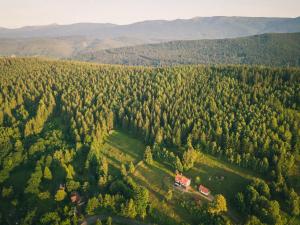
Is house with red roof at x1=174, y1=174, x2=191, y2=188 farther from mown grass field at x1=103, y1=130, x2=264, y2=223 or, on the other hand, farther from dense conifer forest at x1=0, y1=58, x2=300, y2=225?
dense conifer forest at x1=0, y1=58, x2=300, y2=225

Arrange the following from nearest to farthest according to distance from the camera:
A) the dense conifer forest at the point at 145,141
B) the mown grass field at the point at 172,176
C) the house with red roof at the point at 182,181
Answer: the dense conifer forest at the point at 145,141 → the mown grass field at the point at 172,176 → the house with red roof at the point at 182,181

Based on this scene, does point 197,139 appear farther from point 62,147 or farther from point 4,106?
point 4,106

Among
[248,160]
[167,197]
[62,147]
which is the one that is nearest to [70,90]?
[62,147]

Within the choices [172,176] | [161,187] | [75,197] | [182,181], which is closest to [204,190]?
[182,181]

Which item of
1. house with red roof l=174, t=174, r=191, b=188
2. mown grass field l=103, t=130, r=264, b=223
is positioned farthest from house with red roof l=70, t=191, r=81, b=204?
house with red roof l=174, t=174, r=191, b=188

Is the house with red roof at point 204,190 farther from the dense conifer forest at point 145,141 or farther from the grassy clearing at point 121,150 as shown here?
the grassy clearing at point 121,150

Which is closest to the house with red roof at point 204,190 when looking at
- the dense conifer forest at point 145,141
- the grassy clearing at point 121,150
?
the dense conifer forest at point 145,141
